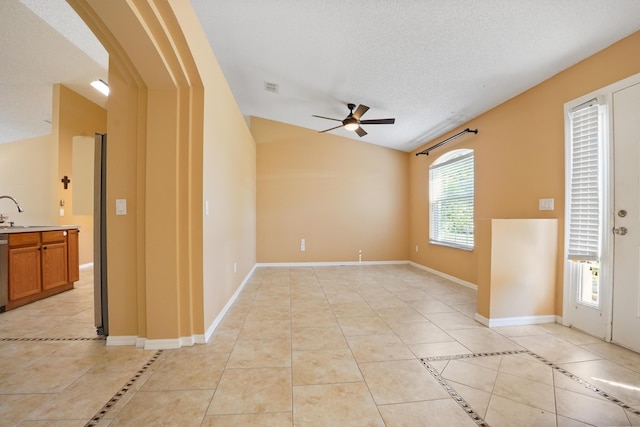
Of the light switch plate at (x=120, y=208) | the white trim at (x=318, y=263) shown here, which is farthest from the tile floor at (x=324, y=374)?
the white trim at (x=318, y=263)

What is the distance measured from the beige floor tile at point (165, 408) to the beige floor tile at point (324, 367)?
1.85 feet

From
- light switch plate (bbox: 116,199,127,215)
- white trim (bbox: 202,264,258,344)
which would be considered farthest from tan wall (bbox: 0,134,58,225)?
light switch plate (bbox: 116,199,127,215)

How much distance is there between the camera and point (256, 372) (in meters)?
1.74

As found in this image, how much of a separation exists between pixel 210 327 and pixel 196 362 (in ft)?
1.52

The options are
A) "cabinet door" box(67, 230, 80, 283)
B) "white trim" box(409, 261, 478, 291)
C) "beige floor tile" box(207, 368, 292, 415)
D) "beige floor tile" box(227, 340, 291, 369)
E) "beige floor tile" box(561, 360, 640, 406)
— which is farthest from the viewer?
"white trim" box(409, 261, 478, 291)

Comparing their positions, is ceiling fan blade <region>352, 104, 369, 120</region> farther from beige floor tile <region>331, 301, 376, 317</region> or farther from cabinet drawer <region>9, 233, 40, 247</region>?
cabinet drawer <region>9, 233, 40, 247</region>

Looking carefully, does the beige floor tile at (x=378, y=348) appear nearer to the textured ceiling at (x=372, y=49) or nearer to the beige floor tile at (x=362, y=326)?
the beige floor tile at (x=362, y=326)

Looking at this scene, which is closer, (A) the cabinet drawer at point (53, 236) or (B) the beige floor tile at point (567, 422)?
(B) the beige floor tile at point (567, 422)

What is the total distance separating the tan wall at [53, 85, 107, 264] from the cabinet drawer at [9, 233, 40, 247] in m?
1.94

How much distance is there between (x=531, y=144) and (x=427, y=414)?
3043 millimetres

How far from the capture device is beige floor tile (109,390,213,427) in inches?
51.6

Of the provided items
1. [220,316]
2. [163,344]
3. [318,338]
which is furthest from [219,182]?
[318,338]

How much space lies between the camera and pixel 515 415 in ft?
4.48

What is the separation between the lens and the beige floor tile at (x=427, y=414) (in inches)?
51.3
